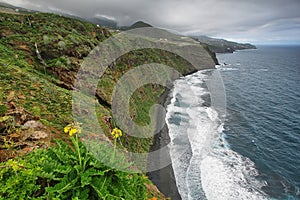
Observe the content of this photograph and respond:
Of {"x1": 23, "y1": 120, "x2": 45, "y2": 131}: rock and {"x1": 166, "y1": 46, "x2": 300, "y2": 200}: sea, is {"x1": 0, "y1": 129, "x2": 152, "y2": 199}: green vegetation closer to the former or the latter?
{"x1": 23, "y1": 120, "x2": 45, "y2": 131}: rock

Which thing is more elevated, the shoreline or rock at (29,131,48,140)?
rock at (29,131,48,140)

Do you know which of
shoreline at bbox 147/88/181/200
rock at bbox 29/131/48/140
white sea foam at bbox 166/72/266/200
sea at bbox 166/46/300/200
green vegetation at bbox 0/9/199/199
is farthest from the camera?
sea at bbox 166/46/300/200

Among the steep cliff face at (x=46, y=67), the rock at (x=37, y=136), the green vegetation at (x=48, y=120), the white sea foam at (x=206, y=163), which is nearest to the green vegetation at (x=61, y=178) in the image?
the green vegetation at (x=48, y=120)

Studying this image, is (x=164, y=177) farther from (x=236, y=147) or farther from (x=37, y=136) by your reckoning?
(x=37, y=136)

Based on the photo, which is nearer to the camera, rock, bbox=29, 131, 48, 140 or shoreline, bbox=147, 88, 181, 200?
rock, bbox=29, 131, 48, 140

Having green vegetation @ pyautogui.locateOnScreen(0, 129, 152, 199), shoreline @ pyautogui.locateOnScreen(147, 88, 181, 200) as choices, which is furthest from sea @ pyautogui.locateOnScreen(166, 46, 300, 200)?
green vegetation @ pyautogui.locateOnScreen(0, 129, 152, 199)

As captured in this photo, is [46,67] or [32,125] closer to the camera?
[32,125]

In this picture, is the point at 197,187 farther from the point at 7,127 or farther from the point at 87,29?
the point at 87,29

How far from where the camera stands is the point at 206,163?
23.2m

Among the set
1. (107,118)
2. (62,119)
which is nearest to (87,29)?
(107,118)

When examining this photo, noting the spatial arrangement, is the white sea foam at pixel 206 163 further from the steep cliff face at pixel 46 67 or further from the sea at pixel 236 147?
the steep cliff face at pixel 46 67

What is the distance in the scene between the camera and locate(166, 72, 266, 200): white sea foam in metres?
19.1

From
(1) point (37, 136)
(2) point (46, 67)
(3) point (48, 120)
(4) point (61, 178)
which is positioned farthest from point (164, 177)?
(4) point (61, 178)

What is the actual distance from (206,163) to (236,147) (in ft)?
23.1
